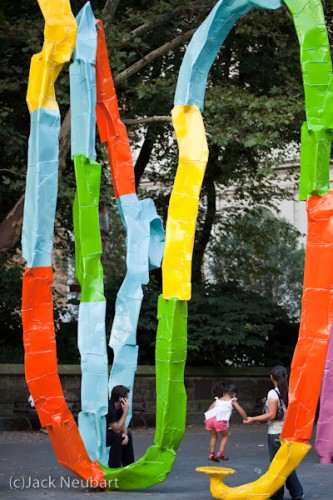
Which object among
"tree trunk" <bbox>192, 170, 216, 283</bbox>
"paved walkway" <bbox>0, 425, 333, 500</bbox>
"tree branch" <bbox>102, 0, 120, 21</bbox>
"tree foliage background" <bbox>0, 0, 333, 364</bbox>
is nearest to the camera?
"paved walkway" <bbox>0, 425, 333, 500</bbox>

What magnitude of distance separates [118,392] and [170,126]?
11.2 meters

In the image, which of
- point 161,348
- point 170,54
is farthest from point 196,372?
point 161,348

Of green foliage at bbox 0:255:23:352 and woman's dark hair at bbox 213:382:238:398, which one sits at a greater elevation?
green foliage at bbox 0:255:23:352

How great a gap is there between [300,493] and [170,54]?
12515 mm

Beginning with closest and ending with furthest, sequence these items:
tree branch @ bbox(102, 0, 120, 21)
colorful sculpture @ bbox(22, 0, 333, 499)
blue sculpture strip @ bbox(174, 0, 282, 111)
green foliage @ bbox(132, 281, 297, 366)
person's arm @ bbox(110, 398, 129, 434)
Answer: colorful sculpture @ bbox(22, 0, 333, 499), blue sculpture strip @ bbox(174, 0, 282, 111), person's arm @ bbox(110, 398, 129, 434), tree branch @ bbox(102, 0, 120, 21), green foliage @ bbox(132, 281, 297, 366)

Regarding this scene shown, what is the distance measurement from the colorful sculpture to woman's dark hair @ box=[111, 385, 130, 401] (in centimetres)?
49

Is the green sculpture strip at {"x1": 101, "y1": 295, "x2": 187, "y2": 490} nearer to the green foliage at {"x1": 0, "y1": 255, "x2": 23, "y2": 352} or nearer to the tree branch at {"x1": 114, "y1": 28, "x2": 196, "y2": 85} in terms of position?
the tree branch at {"x1": 114, "y1": 28, "x2": 196, "y2": 85}

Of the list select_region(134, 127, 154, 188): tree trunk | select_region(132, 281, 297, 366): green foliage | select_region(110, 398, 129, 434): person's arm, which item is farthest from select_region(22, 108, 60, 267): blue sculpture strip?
select_region(134, 127, 154, 188): tree trunk

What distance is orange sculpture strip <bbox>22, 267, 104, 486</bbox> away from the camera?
34.6 feet

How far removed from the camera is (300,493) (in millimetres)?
10375

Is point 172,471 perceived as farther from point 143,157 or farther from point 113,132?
point 143,157

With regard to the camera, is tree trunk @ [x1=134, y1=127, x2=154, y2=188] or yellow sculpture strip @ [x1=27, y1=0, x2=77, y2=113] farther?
tree trunk @ [x1=134, y1=127, x2=154, y2=188]

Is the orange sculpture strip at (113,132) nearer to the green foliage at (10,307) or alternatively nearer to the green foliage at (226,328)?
the green foliage at (226,328)

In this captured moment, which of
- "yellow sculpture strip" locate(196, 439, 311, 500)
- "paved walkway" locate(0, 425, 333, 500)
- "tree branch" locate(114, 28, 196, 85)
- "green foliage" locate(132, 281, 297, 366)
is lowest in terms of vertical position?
"paved walkway" locate(0, 425, 333, 500)
